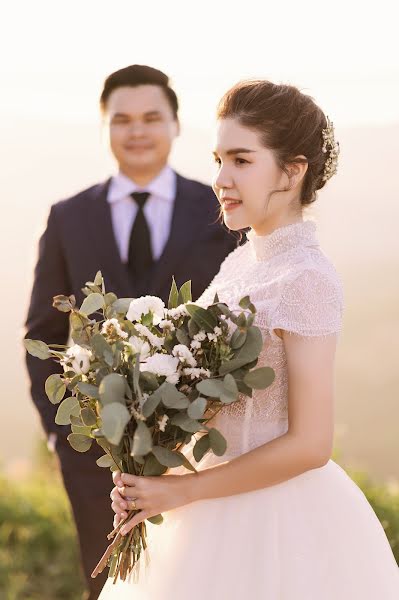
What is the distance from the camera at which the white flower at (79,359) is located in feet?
8.23

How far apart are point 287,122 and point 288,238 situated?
1.09 ft

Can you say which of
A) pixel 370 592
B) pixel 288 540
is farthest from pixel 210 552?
pixel 370 592

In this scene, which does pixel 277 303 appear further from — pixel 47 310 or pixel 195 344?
pixel 47 310

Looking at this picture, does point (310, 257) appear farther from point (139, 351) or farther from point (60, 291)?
point (60, 291)

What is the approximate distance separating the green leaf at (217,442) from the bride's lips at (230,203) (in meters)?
0.64

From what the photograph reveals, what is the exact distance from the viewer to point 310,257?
8.77 ft

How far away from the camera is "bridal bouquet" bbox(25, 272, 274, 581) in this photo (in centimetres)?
238

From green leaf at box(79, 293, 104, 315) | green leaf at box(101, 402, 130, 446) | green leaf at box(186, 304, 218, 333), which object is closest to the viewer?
green leaf at box(101, 402, 130, 446)

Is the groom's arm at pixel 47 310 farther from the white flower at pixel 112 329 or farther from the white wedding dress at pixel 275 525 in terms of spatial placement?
the white flower at pixel 112 329

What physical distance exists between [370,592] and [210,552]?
472 millimetres

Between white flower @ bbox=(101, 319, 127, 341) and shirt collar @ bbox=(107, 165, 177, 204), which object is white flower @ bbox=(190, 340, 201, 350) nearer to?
white flower @ bbox=(101, 319, 127, 341)

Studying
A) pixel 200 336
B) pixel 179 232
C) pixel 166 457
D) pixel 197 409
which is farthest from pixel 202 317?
pixel 179 232

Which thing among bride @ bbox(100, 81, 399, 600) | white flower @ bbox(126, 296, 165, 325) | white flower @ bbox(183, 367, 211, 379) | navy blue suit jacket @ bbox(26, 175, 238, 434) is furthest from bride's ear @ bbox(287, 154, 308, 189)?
navy blue suit jacket @ bbox(26, 175, 238, 434)

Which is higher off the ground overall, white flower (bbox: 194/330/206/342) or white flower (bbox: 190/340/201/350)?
white flower (bbox: 194/330/206/342)
